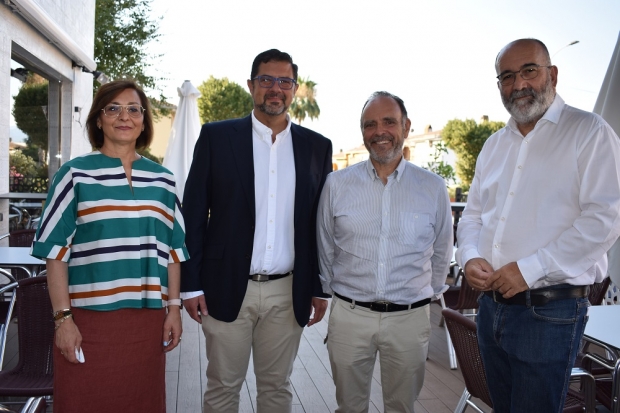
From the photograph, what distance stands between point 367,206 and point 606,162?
1.01 metres

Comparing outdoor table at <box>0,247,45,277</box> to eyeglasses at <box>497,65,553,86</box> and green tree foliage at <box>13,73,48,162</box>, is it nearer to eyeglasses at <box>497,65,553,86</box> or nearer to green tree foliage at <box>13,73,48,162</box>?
eyeglasses at <box>497,65,553,86</box>

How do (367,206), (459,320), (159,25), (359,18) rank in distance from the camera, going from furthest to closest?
(359,18), (159,25), (367,206), (459,320)

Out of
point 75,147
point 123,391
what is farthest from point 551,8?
A: point 123,391

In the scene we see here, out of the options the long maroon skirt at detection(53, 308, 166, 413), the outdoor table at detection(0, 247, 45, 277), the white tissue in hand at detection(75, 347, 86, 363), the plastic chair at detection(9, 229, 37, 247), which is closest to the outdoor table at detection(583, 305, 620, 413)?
the long maroon skirt at detection(53, 308, 166, 413)

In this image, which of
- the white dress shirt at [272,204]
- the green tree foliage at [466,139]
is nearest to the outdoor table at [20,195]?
the white dress shirt at [272,204]

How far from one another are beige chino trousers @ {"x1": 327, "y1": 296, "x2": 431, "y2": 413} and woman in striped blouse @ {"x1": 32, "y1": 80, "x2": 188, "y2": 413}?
0.77 metres

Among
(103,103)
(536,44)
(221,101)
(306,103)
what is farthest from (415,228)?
(306,103)

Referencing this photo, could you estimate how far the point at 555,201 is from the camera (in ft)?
6.20

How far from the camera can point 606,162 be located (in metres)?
1.79

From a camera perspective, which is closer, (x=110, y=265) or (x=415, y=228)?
(x=110, y=265)

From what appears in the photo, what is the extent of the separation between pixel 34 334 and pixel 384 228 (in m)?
1.82

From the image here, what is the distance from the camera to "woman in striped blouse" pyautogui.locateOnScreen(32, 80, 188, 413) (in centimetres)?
198

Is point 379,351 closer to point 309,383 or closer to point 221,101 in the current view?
point 309,383

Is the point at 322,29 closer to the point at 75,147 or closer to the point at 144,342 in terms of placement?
the point at 75,147
